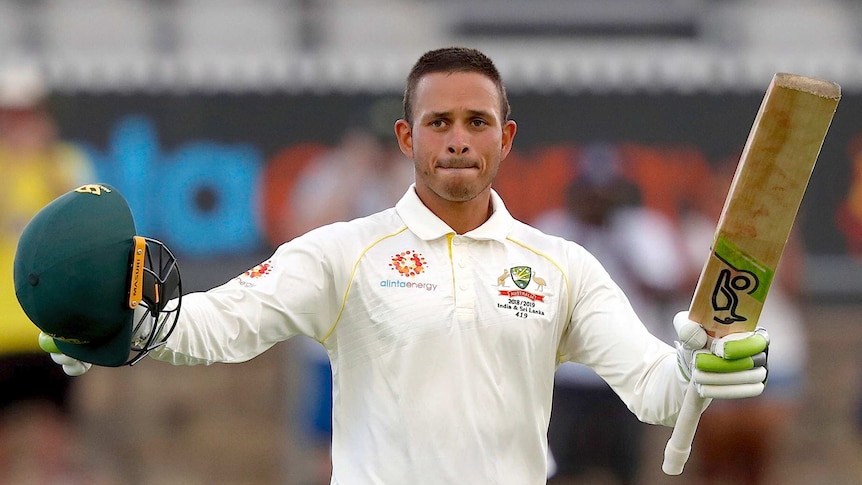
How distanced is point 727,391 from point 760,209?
395 millimetres

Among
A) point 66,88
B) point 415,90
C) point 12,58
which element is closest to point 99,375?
point 66,88

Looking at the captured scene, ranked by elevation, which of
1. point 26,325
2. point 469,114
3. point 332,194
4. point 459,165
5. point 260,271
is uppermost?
point 469,114

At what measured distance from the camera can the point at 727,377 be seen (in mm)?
2949

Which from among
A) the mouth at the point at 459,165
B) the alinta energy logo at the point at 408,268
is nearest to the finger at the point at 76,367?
the alinta energy logo at the point at 408,268

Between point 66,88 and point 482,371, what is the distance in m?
5.70

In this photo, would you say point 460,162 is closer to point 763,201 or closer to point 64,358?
point 763,201

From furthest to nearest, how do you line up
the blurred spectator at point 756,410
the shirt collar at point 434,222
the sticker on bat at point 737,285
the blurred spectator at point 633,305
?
the blurred spectator at point 756,410 → the blurred spectator at point 633,305 → the shirt collar at point 434,222 → the sticker on bat at point 737,285

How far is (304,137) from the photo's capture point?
8320 millimetres

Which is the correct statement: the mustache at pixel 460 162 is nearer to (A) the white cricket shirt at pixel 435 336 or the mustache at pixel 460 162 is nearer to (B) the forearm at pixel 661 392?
(A) the white cricket shirt at pixel 435 336

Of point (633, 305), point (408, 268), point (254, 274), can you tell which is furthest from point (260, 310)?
point (633, 305)

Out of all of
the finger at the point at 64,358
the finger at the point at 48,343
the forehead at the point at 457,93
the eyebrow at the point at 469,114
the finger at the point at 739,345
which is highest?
the forehead at the point at 457,93

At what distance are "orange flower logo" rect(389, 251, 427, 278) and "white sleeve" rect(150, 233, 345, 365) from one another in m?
0.14

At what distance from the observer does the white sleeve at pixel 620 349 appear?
3.20 metres

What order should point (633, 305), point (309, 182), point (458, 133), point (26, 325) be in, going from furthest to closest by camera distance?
point (309, 182) → point (26, 325) → point (633, 305) → point (458, 133)
